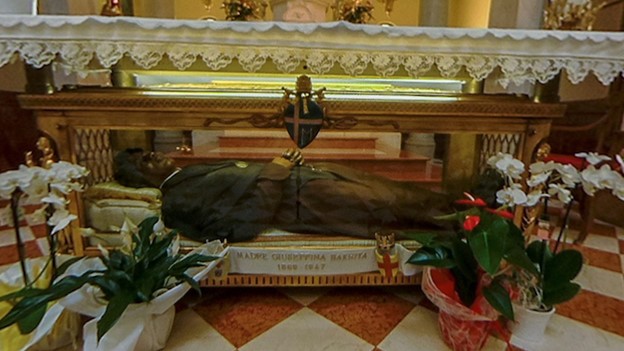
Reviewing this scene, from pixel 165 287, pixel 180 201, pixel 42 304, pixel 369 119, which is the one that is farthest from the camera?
pixel 180 201

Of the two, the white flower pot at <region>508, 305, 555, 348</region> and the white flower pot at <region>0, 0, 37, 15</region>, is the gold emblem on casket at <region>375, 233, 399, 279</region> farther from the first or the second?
the white flower pot at <region>0, 0, 37, 15</region>

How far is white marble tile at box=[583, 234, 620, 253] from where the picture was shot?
1452mm

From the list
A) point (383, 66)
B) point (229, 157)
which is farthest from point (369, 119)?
point (229, 157)

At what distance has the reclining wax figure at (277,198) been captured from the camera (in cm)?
104

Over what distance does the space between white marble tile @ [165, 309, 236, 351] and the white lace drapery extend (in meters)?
0.71

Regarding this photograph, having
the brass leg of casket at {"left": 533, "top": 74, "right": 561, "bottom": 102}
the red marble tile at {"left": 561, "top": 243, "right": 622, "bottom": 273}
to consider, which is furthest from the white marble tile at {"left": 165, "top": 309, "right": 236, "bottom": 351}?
the red marble tile at {"left": 561, "top": 243, "right": 622, "bottom": 273}

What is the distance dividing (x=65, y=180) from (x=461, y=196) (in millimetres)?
1193

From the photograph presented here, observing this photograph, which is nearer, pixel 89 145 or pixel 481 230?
pixel 481 230

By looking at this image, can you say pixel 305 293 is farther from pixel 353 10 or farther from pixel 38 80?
pixel 353 10

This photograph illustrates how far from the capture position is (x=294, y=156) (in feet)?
3.66

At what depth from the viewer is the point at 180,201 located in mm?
1055

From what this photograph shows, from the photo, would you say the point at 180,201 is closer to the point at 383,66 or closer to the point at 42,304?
the point at 42,304

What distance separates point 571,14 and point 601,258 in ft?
3.30

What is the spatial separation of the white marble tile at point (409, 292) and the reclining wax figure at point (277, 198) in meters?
0.21
